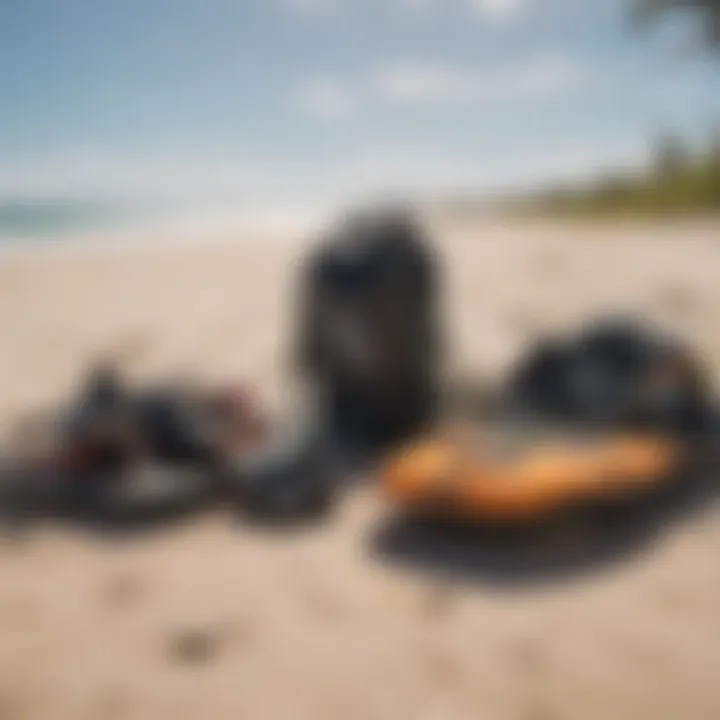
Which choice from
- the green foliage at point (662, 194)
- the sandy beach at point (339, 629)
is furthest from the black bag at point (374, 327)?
the green foliage at point (662, 194)

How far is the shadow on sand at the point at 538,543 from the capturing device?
3098 millimetres

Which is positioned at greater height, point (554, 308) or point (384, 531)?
point (554, 308)

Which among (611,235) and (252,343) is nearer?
(252,343)

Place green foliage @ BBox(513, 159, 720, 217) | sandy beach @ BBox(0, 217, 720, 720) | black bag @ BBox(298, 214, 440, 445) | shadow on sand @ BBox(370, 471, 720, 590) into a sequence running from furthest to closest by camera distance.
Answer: green foliage @ BBox(513, 159, 720, 217) < black bag @ BBox(298, 214, 440, 445) < shadow on sand @ BBox(370, 471, 720, 590) < sandy beach @ BBox(0, 217, 720, 720)

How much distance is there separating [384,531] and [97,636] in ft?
3.67

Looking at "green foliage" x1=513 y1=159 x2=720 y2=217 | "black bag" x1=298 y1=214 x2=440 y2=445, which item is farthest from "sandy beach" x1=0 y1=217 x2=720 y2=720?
"green foliage" x1=513 y1=159 x2=720 y2=217

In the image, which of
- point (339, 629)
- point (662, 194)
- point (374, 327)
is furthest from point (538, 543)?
point (662, 194)

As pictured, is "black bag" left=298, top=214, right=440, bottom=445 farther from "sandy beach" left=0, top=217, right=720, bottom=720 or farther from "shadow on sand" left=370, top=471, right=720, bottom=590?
"shadow on sand" left=370, top=471, right=720, bottom=590

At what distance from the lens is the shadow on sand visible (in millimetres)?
3098

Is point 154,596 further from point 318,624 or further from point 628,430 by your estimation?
point 628,430

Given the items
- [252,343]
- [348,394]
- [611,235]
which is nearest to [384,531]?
[348,394]

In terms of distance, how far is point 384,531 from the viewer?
3.46 metres

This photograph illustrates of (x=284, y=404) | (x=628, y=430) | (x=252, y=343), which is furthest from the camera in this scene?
(x=252, y=343)

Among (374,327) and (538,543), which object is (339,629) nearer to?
(538,543)
